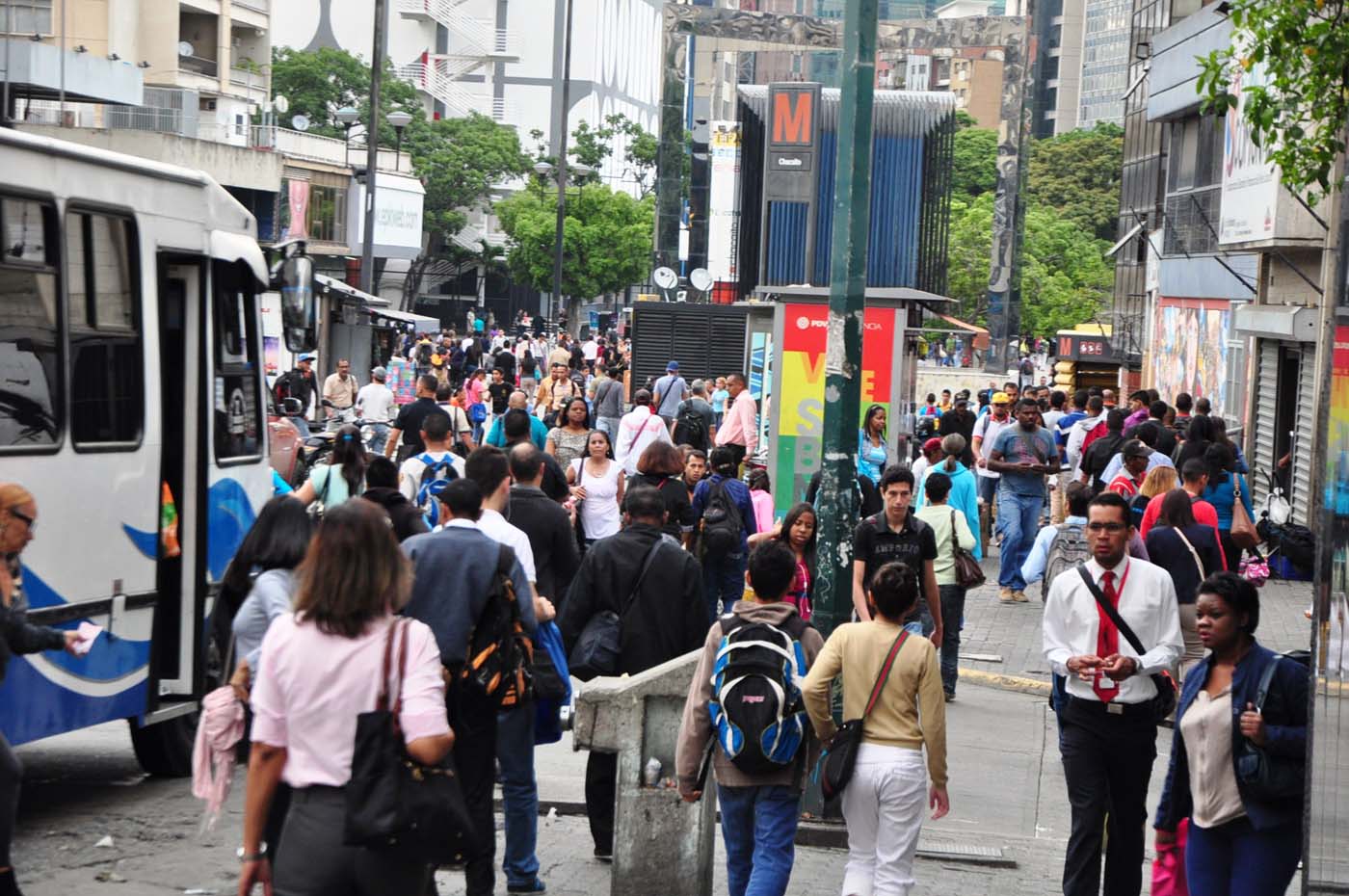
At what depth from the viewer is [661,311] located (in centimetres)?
3512

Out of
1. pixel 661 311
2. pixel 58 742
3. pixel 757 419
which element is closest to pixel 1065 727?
pixel 58 742

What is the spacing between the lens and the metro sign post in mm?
21625

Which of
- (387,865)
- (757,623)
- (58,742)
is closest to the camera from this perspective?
(387,865)

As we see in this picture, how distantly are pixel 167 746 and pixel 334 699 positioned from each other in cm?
511

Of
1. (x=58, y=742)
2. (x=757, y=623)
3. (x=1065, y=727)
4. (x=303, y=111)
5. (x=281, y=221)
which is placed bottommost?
(x=58, y=742)

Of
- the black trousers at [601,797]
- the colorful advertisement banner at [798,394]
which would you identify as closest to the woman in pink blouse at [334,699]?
the black trousers at [601,797]

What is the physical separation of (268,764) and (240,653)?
1658 millimetres

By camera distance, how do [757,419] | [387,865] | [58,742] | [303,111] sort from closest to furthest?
[387,865] → [58,742] → [757,419] → [303,111]

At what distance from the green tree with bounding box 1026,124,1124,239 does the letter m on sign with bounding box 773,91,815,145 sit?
86.1m

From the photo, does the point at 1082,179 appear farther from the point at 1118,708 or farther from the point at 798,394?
the point at 1118,708

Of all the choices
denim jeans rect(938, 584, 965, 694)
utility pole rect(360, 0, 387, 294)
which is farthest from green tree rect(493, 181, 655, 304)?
denim jeans rect(938, 584, 965, 694)

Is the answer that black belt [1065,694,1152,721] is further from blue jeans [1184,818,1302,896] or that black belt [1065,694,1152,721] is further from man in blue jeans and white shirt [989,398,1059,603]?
man in blue jeans and white shirt [989,398,1059,603]

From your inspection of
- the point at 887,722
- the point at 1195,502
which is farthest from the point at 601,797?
the point at 1195,502

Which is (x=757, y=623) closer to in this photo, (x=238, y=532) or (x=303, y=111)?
(x=238, y=532)
